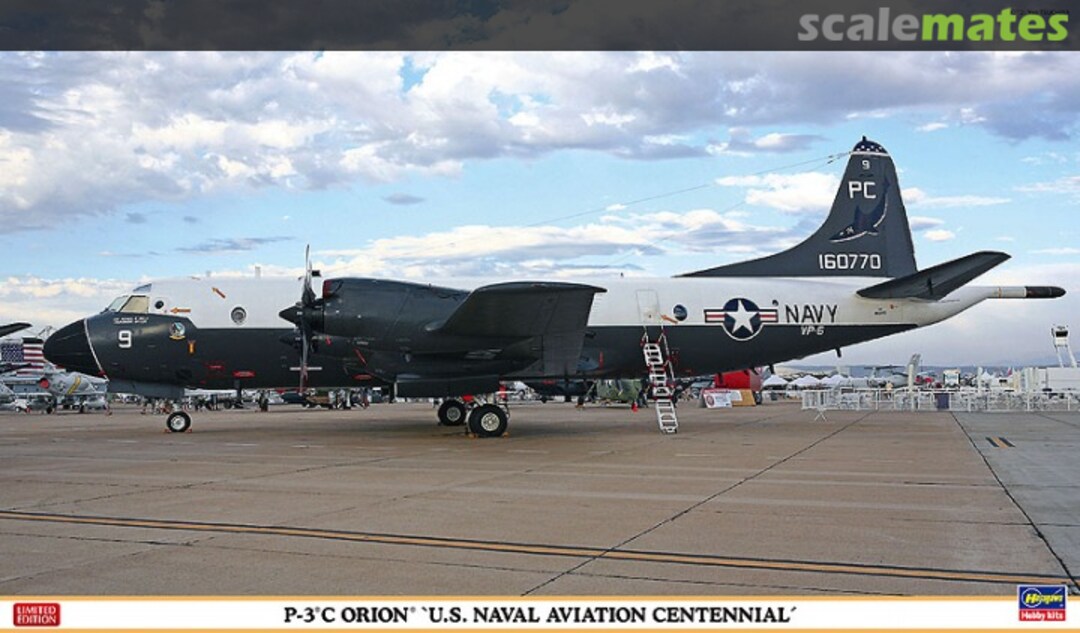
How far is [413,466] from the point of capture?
48.8 feet

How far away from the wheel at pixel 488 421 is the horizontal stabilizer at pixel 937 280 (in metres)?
10.9

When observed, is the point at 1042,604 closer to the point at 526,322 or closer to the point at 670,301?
the point at 526,322

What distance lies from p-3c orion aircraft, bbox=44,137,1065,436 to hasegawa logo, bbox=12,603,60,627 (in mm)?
13625

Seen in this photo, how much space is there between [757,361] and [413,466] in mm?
12809

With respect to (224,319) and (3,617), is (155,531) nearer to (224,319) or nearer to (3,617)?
(3,617)

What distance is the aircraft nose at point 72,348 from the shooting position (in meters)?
22.4

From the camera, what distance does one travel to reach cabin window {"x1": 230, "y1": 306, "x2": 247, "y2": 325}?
74.3 ft

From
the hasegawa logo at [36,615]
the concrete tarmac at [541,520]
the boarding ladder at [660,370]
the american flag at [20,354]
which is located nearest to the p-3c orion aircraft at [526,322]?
the boarding ladder at [660,370]

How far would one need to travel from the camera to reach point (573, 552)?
7578mm

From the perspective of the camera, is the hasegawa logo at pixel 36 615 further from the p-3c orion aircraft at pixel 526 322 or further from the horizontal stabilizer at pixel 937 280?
the horizontal stabilizer at pixel 937 280

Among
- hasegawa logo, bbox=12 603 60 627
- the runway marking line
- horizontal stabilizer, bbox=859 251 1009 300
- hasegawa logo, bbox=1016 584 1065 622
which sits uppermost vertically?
horizontal stabilizer, bbox=859 251 1009 300

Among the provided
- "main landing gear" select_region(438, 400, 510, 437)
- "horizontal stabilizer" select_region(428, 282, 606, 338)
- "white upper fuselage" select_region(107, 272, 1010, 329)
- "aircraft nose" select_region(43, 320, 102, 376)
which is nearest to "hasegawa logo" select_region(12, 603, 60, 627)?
"horizontal stabilizer" select_region(428, 282, 606, 338)

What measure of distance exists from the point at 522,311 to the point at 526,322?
1.99 feet

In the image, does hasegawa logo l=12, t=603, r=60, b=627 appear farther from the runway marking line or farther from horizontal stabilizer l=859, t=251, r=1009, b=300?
horizontal stabilizer l=859, t=251, r=1009, b=300
